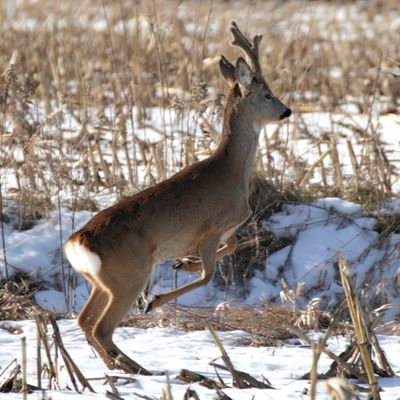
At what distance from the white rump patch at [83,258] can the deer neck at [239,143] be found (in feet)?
4.09

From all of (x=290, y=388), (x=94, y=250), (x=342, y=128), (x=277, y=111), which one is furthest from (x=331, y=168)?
(x=290, y=388)

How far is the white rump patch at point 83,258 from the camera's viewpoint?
6.25m

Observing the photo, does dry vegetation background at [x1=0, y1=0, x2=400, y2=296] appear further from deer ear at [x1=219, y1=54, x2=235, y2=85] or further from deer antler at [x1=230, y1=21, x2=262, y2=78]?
deer antler at [x1=230, y1=21, x2=262, y2=78]

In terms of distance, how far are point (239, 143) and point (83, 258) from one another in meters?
1.51

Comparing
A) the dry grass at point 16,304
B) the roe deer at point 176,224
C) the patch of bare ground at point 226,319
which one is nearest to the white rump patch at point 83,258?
the roe deer at point 176,224

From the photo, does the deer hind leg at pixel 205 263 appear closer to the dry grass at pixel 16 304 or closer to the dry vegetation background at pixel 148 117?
the dry grass at pixel 16 304

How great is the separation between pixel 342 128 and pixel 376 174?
2.27 metres

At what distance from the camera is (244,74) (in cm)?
730

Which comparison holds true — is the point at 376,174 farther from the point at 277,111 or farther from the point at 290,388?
the point at 290,388

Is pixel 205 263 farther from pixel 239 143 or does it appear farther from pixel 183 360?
pixel 239 143

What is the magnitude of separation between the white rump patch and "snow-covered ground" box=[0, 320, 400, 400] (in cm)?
54

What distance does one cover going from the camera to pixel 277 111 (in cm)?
738

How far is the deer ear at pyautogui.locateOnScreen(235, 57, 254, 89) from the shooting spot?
7.22 metres

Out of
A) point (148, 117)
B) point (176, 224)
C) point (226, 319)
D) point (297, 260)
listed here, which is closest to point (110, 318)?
point (176, 224)
